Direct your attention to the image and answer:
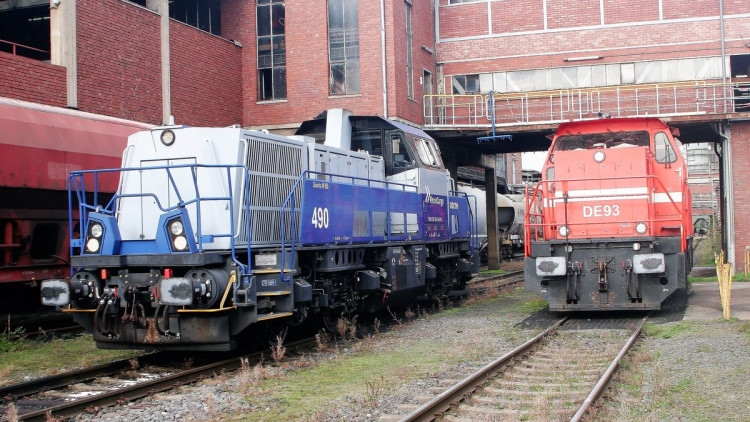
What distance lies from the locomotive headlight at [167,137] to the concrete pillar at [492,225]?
65.3 feet

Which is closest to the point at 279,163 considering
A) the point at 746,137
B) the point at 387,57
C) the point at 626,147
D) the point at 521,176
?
the point at 626,147

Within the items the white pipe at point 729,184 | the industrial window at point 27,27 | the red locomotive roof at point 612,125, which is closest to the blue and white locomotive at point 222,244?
the red locomotive roof at point 612,125

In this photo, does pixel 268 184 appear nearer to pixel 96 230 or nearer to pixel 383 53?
pixel 96 230

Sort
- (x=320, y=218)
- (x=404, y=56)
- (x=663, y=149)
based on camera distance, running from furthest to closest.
Answer: (x=404, y=56), (x=663, y=149), (x=320, y=218)

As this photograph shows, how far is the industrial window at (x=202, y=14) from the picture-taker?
928 inches

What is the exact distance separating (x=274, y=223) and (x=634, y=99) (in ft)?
55.2

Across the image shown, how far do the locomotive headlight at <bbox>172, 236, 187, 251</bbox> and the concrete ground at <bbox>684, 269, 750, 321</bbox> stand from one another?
7.52m

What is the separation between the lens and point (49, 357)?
9.36 metres

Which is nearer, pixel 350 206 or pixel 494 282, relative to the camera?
pixel 350 206

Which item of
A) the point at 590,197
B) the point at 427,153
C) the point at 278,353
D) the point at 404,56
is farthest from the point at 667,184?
the point at 404,56

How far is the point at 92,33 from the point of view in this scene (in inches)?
652

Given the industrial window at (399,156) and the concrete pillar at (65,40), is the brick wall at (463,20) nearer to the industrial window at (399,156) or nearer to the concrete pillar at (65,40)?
the concrete pillar at (65,40)

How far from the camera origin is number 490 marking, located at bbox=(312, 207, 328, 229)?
948cm

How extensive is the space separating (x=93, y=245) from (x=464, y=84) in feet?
59.4
